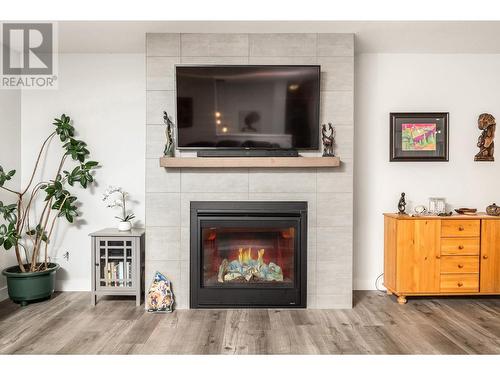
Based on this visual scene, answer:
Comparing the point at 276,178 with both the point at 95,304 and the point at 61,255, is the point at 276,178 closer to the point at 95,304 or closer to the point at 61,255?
the point at 95,304

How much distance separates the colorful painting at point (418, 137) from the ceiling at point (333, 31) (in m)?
0.74

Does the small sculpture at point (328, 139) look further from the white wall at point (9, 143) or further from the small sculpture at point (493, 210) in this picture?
the white wall at point (9, 143)

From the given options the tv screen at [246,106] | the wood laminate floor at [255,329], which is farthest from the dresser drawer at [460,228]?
the tv screen at [246,106]

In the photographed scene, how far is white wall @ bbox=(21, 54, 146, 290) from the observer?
436cm

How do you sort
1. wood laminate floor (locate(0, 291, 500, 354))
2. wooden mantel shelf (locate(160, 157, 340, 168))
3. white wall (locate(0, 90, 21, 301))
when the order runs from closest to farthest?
wood laminate floor (locate(0, 291, 500, 354)) < wooden mantel shelf (locate(160, 157, 340, 168)) < white wall (locate(0, 90, 21, 301))

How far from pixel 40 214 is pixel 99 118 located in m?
1.13

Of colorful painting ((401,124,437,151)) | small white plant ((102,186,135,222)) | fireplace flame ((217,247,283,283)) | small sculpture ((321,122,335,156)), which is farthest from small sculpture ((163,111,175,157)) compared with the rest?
colorful painting ((401,124,437,151))

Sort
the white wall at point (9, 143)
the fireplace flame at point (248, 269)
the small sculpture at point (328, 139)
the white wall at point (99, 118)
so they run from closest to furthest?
the small sculpture at point (328, 139) → the fireplace flame at point (248, 269) → the white wall at point (9, 143) → the white wall at point (99, 118)

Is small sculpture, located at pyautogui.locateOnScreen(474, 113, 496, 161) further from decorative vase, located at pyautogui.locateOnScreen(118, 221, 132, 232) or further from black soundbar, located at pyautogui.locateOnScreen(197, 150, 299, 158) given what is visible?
decorative vase, located at pyautogui.locateOnScreen(118, 221, 132, 232)

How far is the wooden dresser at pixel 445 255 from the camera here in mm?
3908

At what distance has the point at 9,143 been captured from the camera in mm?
4172

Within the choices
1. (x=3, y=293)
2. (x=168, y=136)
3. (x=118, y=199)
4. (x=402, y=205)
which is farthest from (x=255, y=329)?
(x=3, y=293)

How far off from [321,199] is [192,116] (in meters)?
Answer: 1.31

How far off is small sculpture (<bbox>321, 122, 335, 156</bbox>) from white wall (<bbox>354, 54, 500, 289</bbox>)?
70cm
